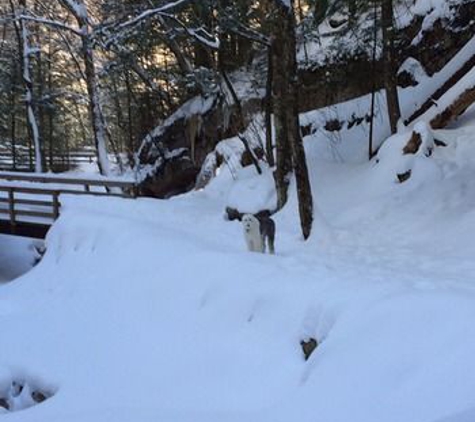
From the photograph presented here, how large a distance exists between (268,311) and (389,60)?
647cm

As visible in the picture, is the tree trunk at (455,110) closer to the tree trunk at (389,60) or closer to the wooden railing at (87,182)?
the tree trunk at (389,60)

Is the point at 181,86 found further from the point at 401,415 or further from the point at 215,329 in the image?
the point at 401,415

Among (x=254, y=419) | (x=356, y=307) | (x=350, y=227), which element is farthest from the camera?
(x=350, y=227)

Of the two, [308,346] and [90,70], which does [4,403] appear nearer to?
[308,346]

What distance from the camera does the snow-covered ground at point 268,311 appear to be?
12.1ft

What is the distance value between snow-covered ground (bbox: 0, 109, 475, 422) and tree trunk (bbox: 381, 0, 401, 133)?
3.38ft

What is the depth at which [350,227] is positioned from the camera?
851cm

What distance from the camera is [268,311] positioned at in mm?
5312

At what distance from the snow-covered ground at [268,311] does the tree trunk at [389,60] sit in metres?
1.03

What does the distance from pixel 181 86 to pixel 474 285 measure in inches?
551

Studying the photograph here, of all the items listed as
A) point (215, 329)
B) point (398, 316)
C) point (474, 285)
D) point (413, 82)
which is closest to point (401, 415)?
point (398, 316)

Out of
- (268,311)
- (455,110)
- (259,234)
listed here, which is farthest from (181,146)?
(268,311)

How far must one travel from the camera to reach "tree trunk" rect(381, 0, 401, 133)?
9.82 metres

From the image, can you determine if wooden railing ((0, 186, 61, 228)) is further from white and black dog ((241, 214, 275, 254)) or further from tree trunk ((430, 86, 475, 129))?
tree trunk ((430, 86, 475, 129))
